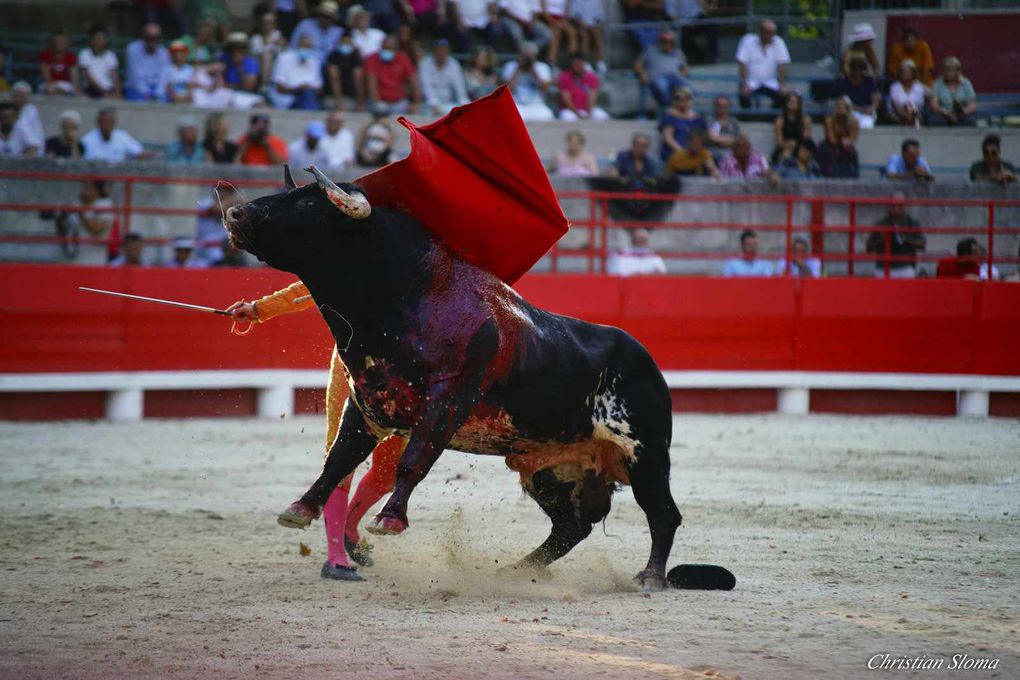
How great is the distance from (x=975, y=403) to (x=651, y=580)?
8.05m

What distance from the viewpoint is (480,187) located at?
16.7 feet

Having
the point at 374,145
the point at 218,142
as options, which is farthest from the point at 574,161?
the point at 218,142

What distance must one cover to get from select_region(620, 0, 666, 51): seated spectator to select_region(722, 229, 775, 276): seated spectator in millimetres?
4454

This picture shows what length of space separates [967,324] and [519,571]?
8188 mm

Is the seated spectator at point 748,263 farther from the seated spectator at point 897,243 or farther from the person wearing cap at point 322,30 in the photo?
the person wearing cap at point 322,30

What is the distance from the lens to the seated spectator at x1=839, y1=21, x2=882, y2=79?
15.3 m

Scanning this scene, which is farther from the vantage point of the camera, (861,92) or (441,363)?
(861,92)

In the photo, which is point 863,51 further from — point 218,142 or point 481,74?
point 218,142

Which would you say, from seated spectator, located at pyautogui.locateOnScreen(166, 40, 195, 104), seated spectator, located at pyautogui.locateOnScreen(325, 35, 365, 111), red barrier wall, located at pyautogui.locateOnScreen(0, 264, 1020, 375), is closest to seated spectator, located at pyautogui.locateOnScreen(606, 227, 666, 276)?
red barrier wall, located at pyautogui.locateOnScreen(0, 264, 1020, 375)

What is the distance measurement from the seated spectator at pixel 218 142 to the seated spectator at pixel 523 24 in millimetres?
4116

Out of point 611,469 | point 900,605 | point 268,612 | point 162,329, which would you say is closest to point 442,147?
point 611,469

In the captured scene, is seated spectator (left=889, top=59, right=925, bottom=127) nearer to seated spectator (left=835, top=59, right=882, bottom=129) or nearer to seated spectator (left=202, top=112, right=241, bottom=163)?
seated spectator (left=835, top=59, right=882, bottom=129)

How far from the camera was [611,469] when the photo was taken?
5.47 meters

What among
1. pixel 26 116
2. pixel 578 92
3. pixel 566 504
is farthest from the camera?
pixel 578 92
